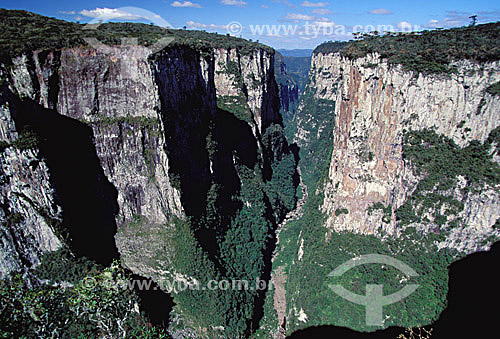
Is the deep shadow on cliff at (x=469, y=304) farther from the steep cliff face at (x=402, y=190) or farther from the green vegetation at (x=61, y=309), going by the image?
the green vegetation at (x=61, y=309)

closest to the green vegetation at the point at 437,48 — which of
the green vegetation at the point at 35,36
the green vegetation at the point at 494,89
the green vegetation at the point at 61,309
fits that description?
the green vegetation at the point at 494,89

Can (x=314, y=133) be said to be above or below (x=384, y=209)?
above

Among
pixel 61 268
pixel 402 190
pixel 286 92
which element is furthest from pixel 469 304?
pixel 286 92

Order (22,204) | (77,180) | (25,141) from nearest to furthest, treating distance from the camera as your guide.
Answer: (25,141)
(22,204)
(77,180)

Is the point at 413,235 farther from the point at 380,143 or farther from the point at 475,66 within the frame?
the point at 475,66

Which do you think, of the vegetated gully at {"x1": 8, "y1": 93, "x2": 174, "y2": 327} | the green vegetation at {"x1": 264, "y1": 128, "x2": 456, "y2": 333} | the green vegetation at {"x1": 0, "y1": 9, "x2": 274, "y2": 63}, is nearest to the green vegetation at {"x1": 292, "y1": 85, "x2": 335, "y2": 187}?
the green vegetation at {"x1": 264, "y1": 128, "x2": 456, "y2": 333}

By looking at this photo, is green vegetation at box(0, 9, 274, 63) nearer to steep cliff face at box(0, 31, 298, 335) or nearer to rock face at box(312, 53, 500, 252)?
steep cliff face at box(0, 31, 298, 335)

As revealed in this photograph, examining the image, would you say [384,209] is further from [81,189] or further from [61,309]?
[81,189]
